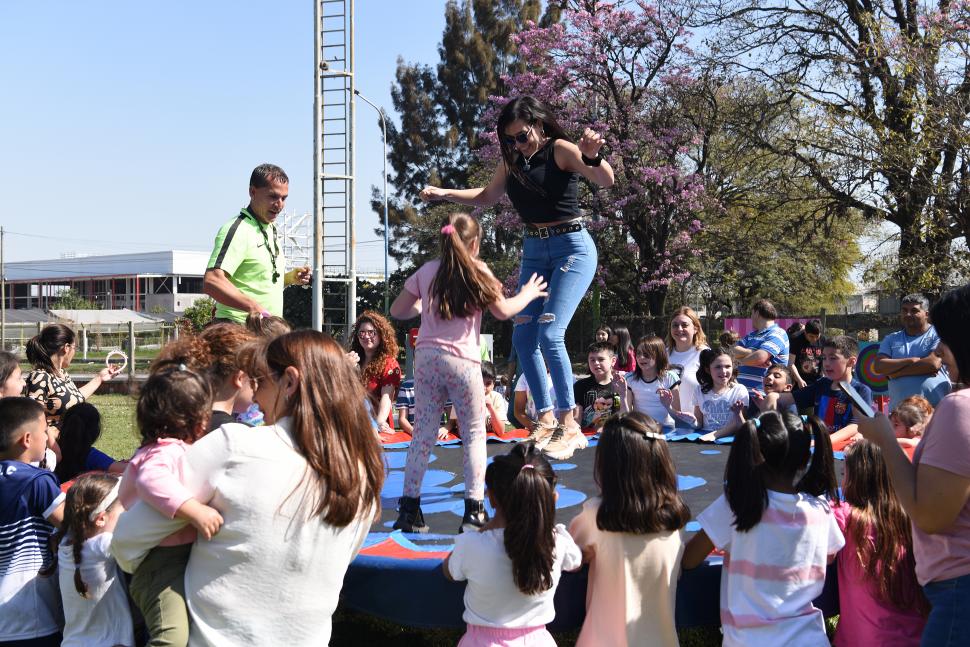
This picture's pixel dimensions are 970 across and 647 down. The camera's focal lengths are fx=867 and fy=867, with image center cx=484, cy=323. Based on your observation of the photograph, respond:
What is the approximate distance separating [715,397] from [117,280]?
54.0 meters

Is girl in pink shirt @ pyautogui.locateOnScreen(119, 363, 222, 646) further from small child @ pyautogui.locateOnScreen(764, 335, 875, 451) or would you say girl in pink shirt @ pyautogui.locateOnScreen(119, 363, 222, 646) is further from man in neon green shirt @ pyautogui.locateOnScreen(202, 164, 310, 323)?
small child @ pyautogui.locateOnScreen(764, 335, 875, 451)

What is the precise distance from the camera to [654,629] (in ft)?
8.90

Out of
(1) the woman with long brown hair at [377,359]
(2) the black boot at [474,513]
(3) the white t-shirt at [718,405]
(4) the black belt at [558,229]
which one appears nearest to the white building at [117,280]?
(1) the woman with long brown hair at [377,359]

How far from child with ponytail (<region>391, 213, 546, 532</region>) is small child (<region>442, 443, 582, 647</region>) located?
54 cm

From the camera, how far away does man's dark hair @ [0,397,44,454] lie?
2836 millimetres

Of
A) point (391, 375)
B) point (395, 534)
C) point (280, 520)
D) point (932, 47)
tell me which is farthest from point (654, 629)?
point (932, 47)

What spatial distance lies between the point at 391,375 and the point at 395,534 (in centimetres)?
286

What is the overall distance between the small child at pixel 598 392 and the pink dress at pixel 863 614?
301 centimetres

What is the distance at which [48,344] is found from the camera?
4715 millimetres

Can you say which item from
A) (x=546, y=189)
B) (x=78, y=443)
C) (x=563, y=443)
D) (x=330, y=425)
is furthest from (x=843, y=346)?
(x=78, y=443)

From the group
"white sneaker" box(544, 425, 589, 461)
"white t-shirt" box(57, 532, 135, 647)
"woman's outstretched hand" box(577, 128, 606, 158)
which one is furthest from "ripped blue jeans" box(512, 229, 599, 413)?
"white t-shirt" box(57, 532, 135, 647)

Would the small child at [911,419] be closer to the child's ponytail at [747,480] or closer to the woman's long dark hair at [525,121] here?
the child's ponytail at [747,480]

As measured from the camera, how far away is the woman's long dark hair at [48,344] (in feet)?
15.4

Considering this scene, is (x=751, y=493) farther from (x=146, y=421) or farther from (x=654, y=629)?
(x=146, y=421)
